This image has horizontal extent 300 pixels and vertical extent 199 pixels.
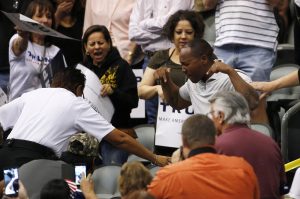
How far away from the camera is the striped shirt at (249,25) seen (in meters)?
11.7

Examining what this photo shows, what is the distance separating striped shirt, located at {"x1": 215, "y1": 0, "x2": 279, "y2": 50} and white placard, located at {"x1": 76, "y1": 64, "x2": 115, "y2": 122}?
1.41 meters

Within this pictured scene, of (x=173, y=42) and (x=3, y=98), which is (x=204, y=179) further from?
(x=3, y=98)

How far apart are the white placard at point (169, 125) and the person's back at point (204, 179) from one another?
10.7 feet

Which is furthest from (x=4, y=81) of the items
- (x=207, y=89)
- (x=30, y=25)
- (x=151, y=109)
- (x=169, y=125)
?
(x=207, y=89)

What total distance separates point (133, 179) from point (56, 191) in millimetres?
538

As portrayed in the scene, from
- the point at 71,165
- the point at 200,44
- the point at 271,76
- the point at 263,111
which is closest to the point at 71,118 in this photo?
the point at 71,165

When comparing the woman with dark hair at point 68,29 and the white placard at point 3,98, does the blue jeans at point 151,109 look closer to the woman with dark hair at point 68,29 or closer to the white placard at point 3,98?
the woman with dark hair at point 68,29

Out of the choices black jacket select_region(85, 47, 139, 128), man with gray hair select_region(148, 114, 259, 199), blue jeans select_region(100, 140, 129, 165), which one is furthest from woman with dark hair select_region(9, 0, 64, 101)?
man with gray hair select_region(148, 114, 259, 199)

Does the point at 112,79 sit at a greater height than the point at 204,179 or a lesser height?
greater

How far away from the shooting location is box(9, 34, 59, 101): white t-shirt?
11898 millimetres

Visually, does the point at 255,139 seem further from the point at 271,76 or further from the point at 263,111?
the point at 271,76

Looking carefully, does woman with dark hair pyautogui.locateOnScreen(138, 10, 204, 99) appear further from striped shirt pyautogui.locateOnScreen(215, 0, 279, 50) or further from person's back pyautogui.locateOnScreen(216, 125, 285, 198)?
person's back pyautogui.locateOnScreen(216, 125, 285, 198)

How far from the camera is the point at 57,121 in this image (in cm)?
972

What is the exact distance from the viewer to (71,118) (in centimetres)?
975
